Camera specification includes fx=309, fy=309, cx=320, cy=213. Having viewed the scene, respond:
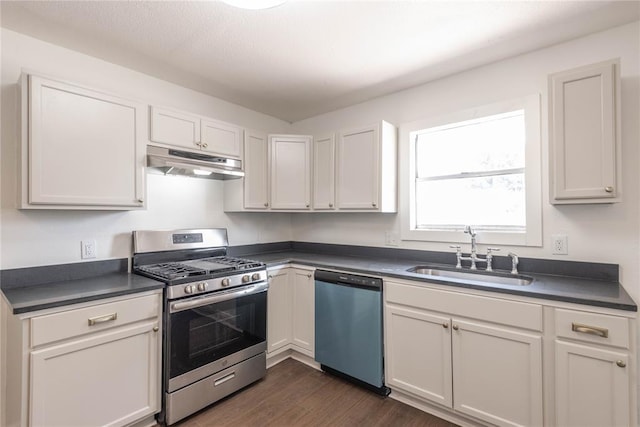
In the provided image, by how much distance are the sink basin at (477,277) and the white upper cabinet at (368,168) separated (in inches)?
24.2

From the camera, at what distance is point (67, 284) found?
1.96 meters

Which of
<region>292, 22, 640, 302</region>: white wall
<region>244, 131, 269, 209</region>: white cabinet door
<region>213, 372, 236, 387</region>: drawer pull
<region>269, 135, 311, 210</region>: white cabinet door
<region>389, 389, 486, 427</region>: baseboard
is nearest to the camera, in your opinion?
<region>292, 22, 640, 302</region>: white wall

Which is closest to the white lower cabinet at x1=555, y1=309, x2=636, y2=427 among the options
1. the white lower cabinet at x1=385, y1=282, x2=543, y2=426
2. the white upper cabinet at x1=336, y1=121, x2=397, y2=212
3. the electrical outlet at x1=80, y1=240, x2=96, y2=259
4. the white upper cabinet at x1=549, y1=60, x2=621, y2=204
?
the white lower cabinet at x1=385, y1=282, x2=543, y2=426

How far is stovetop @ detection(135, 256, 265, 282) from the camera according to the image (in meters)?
2.10

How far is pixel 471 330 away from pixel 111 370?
6.99ft

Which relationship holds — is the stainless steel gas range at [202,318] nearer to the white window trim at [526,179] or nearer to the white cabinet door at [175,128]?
the white cabinet door at [175,128]

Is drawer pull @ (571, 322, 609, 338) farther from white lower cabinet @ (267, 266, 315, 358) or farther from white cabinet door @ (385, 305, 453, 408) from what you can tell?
white lower cabinet @ (267, 266, 315, 358)

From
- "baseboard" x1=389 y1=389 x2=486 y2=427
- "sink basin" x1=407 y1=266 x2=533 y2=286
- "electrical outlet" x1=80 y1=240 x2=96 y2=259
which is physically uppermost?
"electrical outlet" x1=80 y1=240 x2=96 y2=259

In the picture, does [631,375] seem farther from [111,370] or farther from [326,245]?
[111,370]

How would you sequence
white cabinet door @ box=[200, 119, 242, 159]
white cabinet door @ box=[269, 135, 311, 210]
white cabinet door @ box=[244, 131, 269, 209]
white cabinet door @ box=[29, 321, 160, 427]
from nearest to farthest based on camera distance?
white cabinet door @ box=[29, 321, 160, 427]
white cabinet door @ box=[200, 119, 242, 159]
white cabinet door @ box=[244, 131, 269, 209]
white cabinet door @ box=[269, 135, 311, 210]

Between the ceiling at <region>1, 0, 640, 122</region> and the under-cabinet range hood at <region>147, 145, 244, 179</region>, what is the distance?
670mm

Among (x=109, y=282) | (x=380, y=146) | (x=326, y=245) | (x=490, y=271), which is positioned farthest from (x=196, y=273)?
(x=490, y=271)

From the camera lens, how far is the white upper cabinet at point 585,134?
1.71 m

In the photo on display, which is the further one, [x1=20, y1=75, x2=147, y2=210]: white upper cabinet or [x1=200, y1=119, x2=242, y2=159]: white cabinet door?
Answer: [x1=200, y1=119, x2=242, y2=159]: white cabinet door
